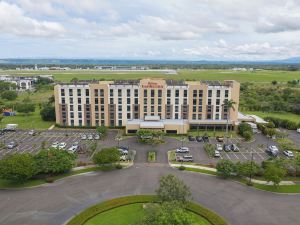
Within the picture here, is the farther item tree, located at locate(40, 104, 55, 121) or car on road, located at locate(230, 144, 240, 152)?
tree, located at locate(40, 104, 55, 121)

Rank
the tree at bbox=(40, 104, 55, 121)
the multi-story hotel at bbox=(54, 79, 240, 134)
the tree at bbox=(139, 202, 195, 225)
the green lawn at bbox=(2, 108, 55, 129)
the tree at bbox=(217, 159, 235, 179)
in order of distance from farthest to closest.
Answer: the tree at bbox=(40, 104, 55, 121)
the green lawn at bbox=(2, 108, 55, 129)
the multi-story hotel at bbox=(54, 79, 240, 134)
the tree at bbox=(217, 159, 235, 179)
the tree at bbox=(139, 202, 195, 225)

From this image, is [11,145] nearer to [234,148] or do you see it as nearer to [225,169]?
[225,169]

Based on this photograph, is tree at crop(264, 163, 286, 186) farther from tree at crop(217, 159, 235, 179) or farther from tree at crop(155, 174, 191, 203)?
tree at crop(155, 174, 191, 203)

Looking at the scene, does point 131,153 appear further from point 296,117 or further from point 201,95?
point 296,117

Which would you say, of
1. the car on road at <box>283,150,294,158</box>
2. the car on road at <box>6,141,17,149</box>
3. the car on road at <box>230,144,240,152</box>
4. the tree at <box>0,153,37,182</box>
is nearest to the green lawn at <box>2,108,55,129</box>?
the car on road at <box>6,141,17,149</box>

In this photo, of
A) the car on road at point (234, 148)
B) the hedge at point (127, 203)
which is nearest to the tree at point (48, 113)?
the car on road at point (234, 148)

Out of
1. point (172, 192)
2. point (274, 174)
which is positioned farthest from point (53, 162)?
point (274, 174)

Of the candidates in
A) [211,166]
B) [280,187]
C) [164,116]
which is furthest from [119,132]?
[280,187]
